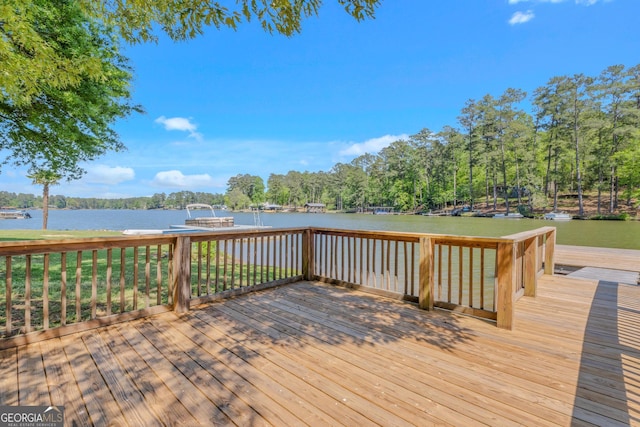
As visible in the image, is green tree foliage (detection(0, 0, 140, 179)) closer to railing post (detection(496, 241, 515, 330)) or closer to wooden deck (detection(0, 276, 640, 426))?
wooden deck (detection(0, 276, 640, 426))

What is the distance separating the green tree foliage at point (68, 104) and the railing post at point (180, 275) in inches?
103

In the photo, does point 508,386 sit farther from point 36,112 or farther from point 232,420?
point 36,112

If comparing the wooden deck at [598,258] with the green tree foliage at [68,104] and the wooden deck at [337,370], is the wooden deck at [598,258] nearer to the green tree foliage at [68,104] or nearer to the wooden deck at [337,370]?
the wooden deck at [337,370]

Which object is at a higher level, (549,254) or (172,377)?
(549,254)

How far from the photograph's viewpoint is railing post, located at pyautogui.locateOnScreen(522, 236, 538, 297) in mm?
3840

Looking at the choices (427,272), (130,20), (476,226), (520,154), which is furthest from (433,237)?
(520,154)

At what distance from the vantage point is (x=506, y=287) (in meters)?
2.80

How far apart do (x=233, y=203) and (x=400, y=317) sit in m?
75.0

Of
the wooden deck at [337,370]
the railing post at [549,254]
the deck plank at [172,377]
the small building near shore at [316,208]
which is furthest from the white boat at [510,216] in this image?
the small building near shore at [316,208]

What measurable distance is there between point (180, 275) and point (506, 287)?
3451mm

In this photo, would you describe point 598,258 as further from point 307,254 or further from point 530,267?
point 307,254

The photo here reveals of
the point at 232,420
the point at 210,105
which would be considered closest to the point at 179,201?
the point at 210,105

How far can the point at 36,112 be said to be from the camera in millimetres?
4938

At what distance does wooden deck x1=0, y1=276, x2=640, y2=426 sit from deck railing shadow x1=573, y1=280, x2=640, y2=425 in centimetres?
1
